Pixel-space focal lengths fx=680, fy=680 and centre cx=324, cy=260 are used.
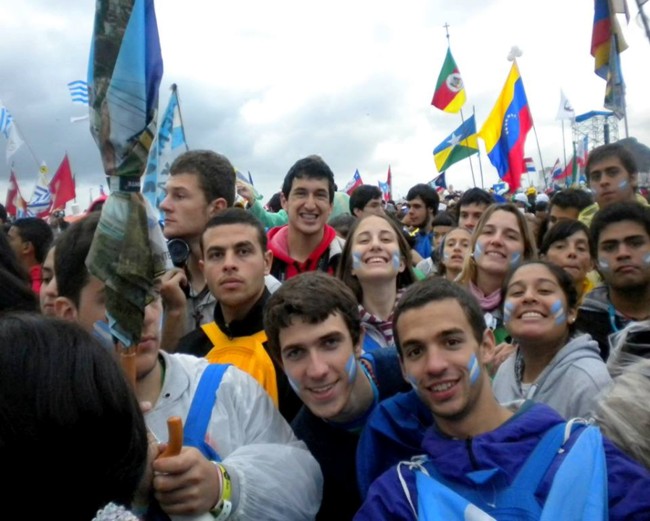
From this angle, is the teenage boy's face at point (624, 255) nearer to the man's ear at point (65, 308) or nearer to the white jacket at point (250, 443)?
the white jacket at point (250, 443)

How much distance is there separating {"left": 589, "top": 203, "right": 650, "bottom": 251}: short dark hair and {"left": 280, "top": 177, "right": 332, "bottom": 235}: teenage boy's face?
63.0 inches

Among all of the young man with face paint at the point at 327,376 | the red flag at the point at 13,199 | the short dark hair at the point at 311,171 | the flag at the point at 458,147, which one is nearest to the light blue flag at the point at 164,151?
the short dark hair at the point at 311,171

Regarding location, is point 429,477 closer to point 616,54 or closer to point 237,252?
point 237,252

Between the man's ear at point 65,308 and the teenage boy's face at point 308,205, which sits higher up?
the teenage boy's face at point 308,205

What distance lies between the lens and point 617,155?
5262 millimetres

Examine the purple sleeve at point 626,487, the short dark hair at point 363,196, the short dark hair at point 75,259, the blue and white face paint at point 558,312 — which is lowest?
the purple sleeve at point 626,487

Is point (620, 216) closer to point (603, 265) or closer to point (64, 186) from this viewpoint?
point (603, 265)

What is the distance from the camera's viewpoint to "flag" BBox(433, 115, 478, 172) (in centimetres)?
1154

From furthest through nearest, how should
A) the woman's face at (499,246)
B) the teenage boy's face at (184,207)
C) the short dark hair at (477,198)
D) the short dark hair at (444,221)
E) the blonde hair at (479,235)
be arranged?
the short dark hair at (444,221)
the short dark hair at (477,198)
the blonde hair at (479,235)
the woman's face at (499,246)
the teenage boy's face at (184,207)

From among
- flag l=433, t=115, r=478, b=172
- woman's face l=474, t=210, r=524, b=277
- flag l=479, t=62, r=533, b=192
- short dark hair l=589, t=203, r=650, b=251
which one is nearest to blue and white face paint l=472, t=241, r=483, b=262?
woman's face l=474, t=210, r=524, b=277

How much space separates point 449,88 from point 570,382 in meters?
9.74

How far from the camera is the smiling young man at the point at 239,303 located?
9.09 ft

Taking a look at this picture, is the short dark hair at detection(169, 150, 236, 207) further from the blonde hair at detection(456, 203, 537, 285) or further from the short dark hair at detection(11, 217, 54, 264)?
the short dark hair at detection(11, 217, 54, 264)

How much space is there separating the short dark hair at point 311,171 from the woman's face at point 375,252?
29.4 inches
